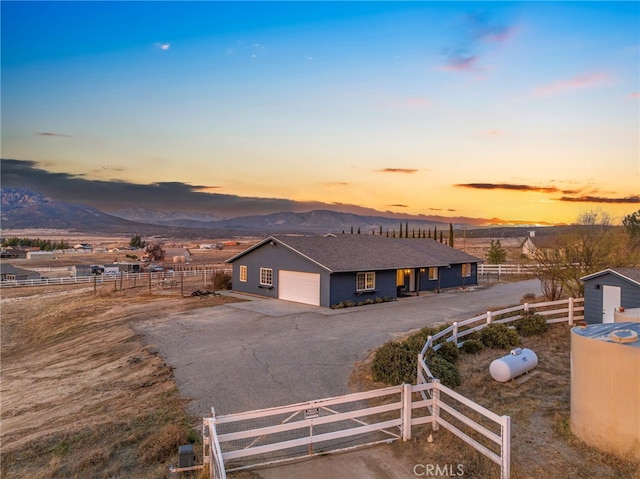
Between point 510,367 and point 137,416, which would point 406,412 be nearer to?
point 510,367

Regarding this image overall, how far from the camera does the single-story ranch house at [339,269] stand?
2684 cm

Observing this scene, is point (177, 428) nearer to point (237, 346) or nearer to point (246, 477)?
point (246, 477)

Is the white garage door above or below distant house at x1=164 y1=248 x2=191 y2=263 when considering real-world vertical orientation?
above

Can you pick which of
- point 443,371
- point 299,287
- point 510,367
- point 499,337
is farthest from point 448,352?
point 299,287

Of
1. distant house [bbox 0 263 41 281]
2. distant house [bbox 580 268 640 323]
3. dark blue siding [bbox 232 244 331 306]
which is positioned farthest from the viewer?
distant house [bbox 0 263 41 281]

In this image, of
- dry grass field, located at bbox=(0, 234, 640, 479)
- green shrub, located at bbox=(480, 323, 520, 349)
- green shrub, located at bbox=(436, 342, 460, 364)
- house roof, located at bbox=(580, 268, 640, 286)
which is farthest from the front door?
green shrub, located at bbox=(436, 342, 460, 364)

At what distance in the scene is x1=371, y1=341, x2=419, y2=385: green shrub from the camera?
11790mm

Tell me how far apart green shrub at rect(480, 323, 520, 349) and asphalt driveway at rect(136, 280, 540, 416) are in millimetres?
3681

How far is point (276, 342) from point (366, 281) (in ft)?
38.9

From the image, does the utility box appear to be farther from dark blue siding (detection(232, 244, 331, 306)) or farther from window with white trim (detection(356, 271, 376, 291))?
window with white trim (detection(356, 271, 376, 291))

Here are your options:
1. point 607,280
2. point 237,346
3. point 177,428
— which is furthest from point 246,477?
point 607,280

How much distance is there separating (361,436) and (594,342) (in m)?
5.04

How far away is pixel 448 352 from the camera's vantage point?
1396 cm

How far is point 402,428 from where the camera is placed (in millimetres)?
8477
